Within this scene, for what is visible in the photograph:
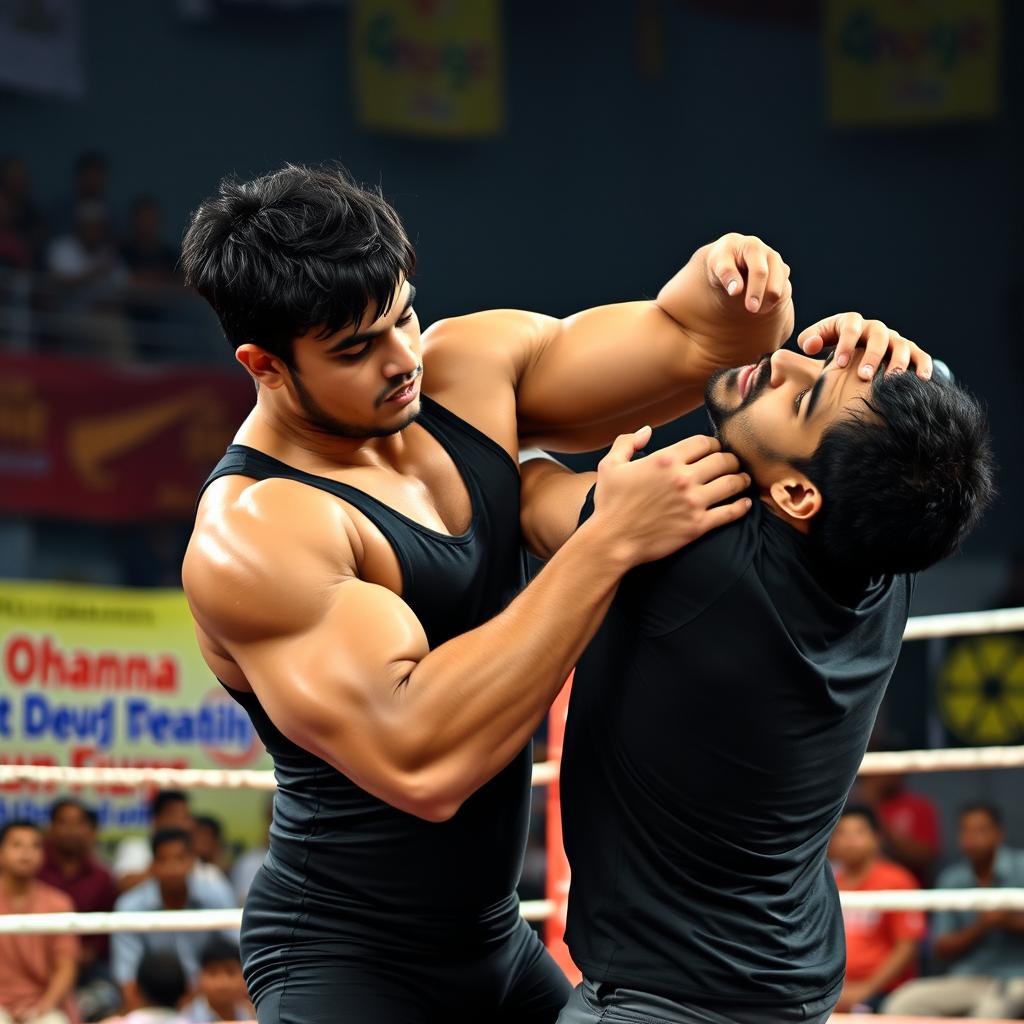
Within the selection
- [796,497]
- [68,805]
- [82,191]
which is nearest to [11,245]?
[82,191]

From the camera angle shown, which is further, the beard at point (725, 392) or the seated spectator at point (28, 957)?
the seated spectator at point (28, 957)

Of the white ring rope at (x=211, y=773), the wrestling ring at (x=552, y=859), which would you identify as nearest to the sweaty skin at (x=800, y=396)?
the wrestling ring at (x=552, y=859)

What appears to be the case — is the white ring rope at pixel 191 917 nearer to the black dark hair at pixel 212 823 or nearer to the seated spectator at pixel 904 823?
the black dark hair at pixel 212 823

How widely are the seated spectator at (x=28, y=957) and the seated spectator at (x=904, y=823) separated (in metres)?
2.75

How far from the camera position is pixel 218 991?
414 cm

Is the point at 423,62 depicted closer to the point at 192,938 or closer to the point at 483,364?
the point at 192,938

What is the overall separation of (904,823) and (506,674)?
440 centimetres

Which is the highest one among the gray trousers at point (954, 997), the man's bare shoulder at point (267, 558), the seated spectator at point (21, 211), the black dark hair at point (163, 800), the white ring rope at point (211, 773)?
the seated spectator at point (21, 211)

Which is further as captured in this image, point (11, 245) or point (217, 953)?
point (11, 245)

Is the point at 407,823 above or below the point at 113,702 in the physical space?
above

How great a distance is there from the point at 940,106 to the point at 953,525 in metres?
9.42

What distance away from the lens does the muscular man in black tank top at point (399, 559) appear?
125 centimetres

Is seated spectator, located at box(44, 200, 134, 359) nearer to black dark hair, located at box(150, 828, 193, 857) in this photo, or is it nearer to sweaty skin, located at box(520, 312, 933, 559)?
black dark hair, located at box(150, 828, 193, 857)

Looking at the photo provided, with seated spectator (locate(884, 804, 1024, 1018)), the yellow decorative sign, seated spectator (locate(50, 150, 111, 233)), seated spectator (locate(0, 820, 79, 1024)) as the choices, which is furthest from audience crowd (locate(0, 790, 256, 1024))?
seated spectator (locate(50, 150, 111, 233))
